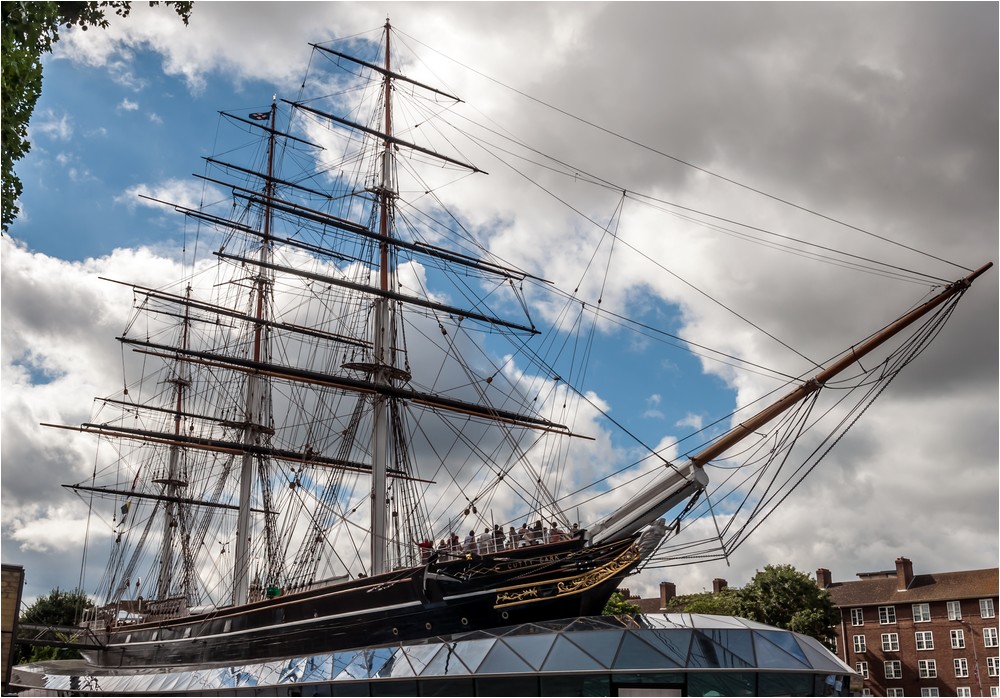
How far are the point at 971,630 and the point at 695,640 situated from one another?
1605 inches

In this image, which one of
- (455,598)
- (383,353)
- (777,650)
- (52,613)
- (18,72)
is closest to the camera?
(18,72)

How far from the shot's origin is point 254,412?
46406 mm

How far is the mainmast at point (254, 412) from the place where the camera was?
41.3 m

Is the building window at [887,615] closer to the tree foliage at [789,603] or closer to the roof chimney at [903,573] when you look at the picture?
the roof chimney at [903,573]

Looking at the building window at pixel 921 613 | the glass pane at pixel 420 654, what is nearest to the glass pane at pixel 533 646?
the glass pane at pixel 420 654

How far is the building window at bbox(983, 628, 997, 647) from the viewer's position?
1976 inches

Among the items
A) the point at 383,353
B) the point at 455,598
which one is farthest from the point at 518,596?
the point at 383,353

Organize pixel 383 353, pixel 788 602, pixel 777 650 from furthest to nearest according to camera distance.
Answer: pixel 788 602
pixel 383 353
pixel 777 650

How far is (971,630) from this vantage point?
5109 centimetres

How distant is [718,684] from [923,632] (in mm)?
42240

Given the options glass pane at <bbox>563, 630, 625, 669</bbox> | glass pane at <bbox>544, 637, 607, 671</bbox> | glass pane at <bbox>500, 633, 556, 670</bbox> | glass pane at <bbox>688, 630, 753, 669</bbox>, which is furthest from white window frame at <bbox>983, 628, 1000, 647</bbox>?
glass pane at <bbox>544, 637, 607, 671</bbox>

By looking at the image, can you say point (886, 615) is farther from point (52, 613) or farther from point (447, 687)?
point (52, 613)

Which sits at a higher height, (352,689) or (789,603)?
(789,603)

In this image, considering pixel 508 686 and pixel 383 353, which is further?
pixel 383 353
